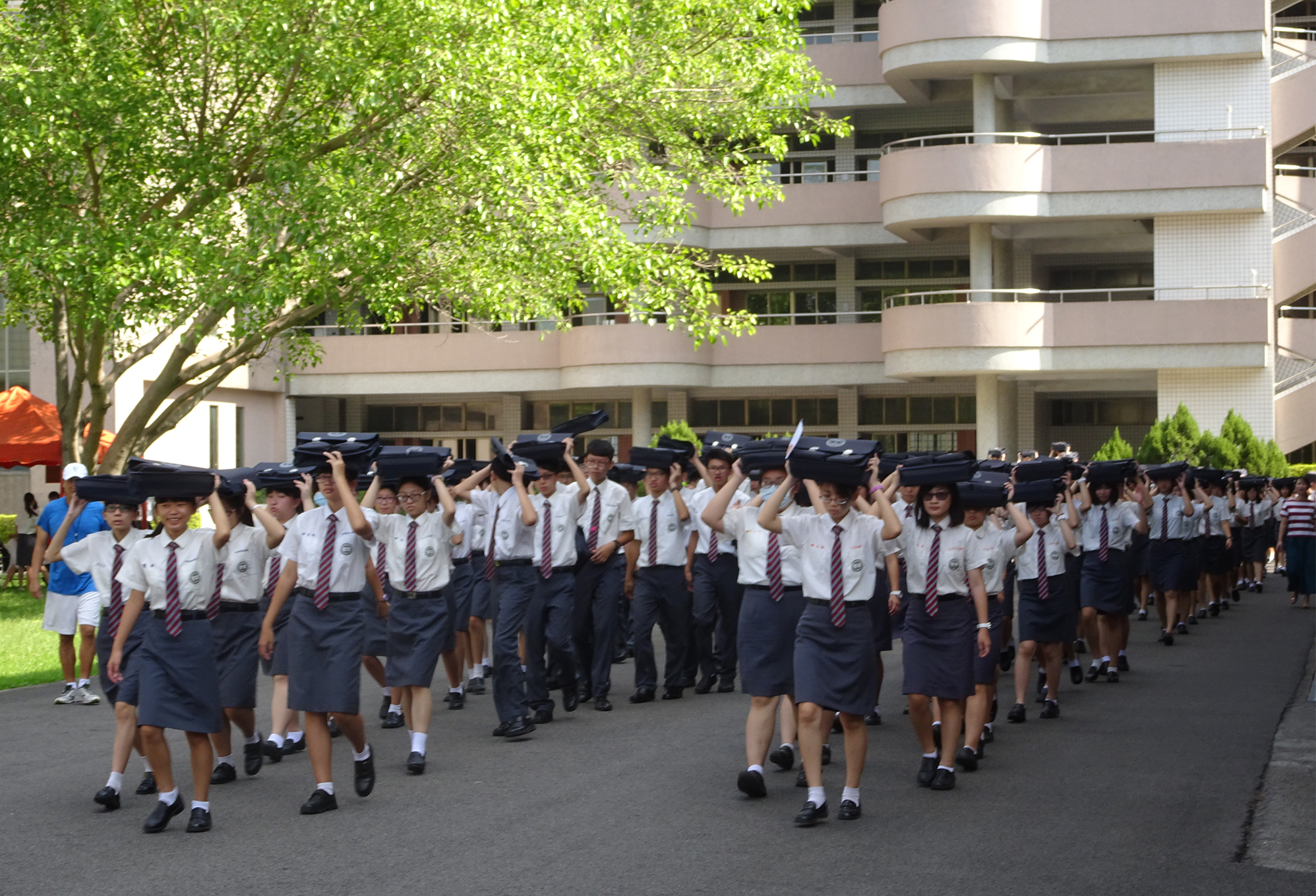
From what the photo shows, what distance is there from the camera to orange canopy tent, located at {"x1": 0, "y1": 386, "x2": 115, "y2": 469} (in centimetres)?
2242

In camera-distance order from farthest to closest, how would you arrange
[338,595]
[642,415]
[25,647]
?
[642,415], [25,647], [338,595]

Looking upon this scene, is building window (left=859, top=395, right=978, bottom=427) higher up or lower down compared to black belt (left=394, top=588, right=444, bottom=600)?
higher up

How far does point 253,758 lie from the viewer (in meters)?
9.59

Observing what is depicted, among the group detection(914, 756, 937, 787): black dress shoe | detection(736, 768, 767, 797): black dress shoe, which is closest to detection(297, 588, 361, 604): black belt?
detection(736, 768, 767, 797): black dress shoe

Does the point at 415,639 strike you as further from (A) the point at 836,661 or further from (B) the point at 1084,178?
(B) the point at 1084,178

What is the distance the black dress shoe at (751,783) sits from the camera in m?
8.67

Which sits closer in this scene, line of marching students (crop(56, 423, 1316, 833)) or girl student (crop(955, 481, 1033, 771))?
line of marching students (crop(56, 423, 1316, 833))

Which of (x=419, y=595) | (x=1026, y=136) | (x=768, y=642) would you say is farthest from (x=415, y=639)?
(x=1026, y=136)

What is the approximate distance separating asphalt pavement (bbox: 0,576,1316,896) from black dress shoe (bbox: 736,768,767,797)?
6cm

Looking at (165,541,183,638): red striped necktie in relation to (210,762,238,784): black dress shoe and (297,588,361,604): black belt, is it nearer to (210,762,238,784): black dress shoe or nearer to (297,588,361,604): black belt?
(297,588,361,604): black belt

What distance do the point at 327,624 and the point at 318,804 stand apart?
0.98m

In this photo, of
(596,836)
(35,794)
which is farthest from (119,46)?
(596,836)

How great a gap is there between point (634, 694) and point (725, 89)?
49.4ft

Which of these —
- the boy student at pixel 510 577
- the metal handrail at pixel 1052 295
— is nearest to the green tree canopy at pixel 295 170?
the boy student at pixel 510 577
